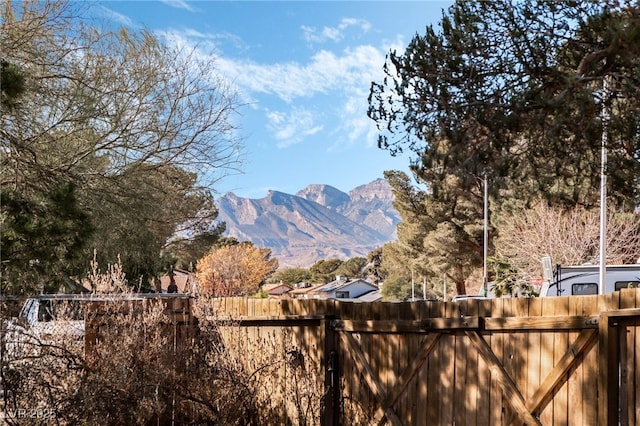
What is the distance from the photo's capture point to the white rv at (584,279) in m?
13.5

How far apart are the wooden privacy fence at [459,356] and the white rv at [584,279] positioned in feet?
24.2

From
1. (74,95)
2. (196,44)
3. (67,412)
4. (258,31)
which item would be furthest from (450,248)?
(67,412)

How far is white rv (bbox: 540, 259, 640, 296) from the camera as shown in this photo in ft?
44.2

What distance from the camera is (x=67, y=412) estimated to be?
6586mm

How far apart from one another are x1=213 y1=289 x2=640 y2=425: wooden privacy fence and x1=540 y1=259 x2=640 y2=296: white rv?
24.2 feet

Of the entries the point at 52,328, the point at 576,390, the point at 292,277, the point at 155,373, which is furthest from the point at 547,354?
the point at 292,277

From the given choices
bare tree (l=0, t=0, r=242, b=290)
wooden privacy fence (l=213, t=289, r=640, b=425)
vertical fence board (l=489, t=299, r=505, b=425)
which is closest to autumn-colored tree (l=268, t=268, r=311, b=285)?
bare tree (l=0, t=0, r=242, b=290)

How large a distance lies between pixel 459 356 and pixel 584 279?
8.93 metres

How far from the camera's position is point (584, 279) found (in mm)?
14000

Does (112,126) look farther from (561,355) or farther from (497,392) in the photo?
(561,355)

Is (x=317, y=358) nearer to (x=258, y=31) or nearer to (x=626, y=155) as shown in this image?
(x=626, y=155)

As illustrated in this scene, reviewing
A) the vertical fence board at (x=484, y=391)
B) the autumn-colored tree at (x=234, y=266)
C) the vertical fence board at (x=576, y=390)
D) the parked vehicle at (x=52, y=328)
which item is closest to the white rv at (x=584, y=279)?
the vertical fence board at (x=484, y=391)

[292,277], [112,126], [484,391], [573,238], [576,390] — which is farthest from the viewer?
[292,277]

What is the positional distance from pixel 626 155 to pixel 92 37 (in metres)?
8.23
